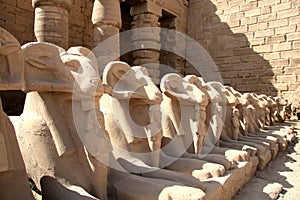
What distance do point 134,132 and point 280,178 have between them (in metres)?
2.25

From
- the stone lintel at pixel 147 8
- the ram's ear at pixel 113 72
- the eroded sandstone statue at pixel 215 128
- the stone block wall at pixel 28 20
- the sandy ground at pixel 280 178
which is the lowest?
the sandy ground at pixel 280 178

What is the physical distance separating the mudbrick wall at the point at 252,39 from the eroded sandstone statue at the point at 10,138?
28.7 ft

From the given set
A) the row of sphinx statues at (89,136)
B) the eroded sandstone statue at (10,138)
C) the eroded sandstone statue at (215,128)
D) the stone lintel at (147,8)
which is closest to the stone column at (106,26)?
the stone lintel at (147,8)

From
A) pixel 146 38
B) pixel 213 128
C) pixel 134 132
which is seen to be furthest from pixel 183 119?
pixel 146 38

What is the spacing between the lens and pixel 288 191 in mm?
3293

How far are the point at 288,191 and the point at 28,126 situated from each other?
9.06ft

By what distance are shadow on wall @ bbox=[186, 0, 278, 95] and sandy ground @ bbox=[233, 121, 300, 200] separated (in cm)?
472

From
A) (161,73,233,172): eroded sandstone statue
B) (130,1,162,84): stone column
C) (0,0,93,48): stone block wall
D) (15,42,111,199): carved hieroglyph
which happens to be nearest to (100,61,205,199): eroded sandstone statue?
(15,42,111,199): carved hieroglyph

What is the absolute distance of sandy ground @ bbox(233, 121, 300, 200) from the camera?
312 centimetres

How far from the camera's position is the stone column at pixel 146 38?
800 cm

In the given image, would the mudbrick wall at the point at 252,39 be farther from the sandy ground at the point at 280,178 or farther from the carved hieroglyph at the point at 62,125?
the carved hieroglyph at the point at 62,125

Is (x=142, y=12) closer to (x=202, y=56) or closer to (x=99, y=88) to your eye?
(x=202, y=56)

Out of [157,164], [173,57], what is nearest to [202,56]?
[173,57]

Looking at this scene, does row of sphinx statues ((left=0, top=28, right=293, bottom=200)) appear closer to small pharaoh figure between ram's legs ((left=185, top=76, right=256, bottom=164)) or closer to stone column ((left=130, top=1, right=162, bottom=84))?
small pharaoh figure between ram's legs ((left=185, top=76, right=256, bottom=164))
